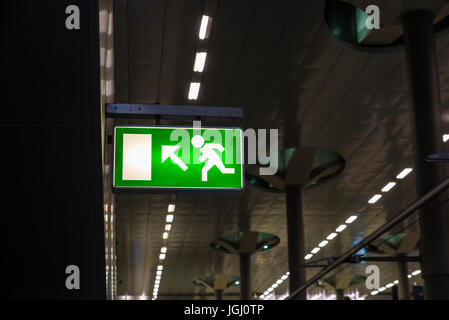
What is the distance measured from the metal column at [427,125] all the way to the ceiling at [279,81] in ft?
3.97

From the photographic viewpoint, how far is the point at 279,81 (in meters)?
18.8

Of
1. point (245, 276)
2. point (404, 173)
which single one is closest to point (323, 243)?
point (245, 276)

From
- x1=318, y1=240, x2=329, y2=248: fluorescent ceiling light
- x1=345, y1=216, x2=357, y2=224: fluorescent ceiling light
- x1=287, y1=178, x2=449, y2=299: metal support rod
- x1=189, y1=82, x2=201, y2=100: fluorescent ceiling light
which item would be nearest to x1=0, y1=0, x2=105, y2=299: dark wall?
x1=287, y1=178, x2=449, y2=299: metal support rod

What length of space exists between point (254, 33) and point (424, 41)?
3.96 metres

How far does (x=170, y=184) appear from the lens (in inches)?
293

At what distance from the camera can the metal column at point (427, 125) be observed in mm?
12289

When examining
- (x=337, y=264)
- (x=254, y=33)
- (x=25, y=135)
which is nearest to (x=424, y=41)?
(x=254, y=33)

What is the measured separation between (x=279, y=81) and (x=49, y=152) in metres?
12.1

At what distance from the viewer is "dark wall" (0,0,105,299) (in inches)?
252

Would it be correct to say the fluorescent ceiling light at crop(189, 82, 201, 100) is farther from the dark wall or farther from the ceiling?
the dark wall

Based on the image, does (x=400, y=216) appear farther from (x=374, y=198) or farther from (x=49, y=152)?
(x=374, y=198)

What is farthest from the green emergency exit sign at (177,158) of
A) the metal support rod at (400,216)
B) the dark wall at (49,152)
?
the metal support rod at (400,216)

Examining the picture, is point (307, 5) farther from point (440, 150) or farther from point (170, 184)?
point (170, 184)

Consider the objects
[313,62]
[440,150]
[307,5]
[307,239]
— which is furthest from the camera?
[307,239]
